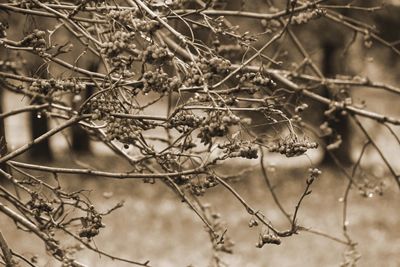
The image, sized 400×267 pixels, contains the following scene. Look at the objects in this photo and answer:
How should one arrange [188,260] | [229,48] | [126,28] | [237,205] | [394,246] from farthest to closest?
[237,205] → [394,246] → [188,260] → [229,48] → [126,28]

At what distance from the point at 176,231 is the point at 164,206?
209cm

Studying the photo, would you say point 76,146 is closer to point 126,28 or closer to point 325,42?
point 325,42

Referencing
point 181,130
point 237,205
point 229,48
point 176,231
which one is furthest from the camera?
point 237,205

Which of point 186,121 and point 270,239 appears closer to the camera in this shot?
point 186,121

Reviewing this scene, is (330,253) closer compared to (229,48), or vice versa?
(229,48)

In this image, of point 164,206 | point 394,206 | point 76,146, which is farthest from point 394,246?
point 76,146

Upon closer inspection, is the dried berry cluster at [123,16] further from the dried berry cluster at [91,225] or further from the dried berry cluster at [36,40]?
the dried berry cluster at [91,225]

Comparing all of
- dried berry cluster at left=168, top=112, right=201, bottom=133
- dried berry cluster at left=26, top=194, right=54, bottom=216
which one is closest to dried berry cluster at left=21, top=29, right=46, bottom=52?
dried berry cluster at left=26, top=194, right=54, bottom=216

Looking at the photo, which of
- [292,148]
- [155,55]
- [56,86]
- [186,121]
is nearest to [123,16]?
[155,55]

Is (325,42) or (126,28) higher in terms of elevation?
(325,42)

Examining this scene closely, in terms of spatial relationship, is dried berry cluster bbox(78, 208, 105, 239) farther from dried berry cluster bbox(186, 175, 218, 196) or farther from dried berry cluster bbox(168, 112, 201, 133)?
dried berry cluster bbox(168, 112, 201, 133)

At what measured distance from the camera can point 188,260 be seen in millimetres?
14133

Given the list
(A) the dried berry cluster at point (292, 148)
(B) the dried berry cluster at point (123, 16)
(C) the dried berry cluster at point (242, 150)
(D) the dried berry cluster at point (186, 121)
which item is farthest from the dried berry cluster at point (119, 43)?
(A) the dried berry cluster at point (292, 148)

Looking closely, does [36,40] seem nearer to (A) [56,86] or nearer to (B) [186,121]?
(A) [56,86]
